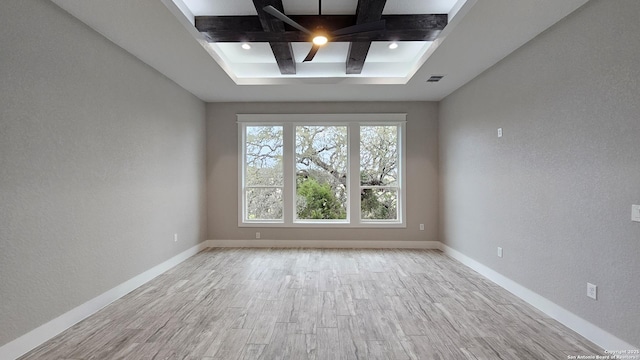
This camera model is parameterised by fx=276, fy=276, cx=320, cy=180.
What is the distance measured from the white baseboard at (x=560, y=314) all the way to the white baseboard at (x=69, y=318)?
436 centimetres

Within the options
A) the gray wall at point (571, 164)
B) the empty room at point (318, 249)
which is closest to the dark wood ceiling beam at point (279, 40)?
the empty room at point (318, 249)

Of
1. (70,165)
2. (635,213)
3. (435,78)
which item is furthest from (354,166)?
(70,165)

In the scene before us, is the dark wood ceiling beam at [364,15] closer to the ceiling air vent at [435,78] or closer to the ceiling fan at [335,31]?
the ceiling fan at [335,31]

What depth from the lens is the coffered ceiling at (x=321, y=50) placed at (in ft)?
7.93

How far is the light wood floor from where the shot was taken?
6.85 feet

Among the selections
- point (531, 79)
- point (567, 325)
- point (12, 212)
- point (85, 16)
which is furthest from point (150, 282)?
point (531, 79)

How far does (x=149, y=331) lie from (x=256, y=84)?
3.40 metres

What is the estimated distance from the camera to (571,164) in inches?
94.7

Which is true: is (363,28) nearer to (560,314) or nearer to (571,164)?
(571,164)

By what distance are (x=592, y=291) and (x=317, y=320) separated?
227cm

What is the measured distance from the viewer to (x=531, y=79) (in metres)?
2.84

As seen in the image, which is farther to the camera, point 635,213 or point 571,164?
point 571,164

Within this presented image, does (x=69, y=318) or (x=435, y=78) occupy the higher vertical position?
(x=435, y=78)

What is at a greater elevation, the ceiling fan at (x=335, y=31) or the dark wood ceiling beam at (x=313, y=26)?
the dark wood ceiling beam at (x=313, y=26)
